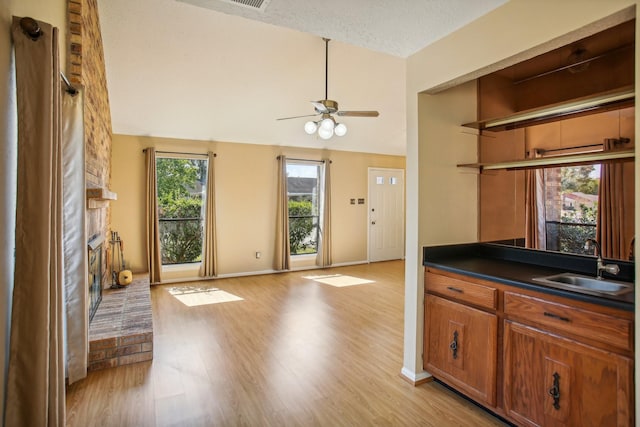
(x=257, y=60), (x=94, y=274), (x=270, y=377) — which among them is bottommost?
→ (x=270, y=377)

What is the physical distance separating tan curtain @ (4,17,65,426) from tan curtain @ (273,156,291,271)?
500 centimetres

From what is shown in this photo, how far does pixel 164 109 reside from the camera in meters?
4.97

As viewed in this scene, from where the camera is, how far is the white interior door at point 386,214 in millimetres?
7719

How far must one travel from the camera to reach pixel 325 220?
6.97 metres

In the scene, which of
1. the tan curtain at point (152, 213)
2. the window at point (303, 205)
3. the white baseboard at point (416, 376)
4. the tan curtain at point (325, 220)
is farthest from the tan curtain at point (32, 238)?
the tan curtain at point (325, 220)

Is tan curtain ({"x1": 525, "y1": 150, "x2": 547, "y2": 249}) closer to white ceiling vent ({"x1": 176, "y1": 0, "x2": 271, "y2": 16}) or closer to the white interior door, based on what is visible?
white ceiling vent ({"x1": 176, "y1": 0, "x2": 271, "y2": 16})

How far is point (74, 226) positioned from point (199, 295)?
2.90 m

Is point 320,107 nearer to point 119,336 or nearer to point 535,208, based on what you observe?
point 535,208

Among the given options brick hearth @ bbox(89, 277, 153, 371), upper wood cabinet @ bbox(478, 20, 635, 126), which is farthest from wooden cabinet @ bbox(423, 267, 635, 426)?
brick hearth @ bbox(89, 277, 153, 371)

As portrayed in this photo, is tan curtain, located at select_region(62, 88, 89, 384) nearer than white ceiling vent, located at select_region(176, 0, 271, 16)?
No

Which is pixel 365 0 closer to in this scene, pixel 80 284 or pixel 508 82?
pixel 508 82

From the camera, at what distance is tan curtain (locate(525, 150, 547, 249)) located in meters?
2.55

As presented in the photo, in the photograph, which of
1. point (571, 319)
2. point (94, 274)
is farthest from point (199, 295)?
point (571, 319)

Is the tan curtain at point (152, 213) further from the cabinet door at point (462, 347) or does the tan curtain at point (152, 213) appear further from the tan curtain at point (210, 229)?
the cabinet door at point (462, 347)
